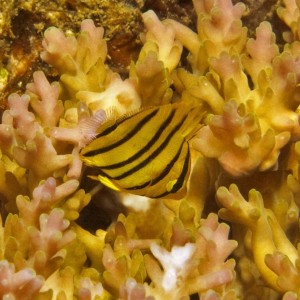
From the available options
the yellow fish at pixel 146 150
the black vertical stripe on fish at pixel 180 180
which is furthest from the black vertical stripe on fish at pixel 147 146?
the black vertical stripe on fish at pixel 180 180

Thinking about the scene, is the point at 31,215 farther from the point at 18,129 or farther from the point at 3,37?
the point at 3,37

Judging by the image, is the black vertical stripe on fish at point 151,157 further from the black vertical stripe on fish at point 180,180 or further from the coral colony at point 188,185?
the coral colony at point 188,185

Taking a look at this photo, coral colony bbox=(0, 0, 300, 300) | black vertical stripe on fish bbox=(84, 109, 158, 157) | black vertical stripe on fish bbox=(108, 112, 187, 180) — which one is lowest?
coral colony bbox=(0, 0, 300, 300)

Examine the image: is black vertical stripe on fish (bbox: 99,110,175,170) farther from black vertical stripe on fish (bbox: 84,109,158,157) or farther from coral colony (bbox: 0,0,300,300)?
coral colony (bbox: 0,0,300,300)

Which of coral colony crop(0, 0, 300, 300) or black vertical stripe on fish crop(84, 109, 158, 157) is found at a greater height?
black vertical stripe on fish crop(84, 109, 158, 157)

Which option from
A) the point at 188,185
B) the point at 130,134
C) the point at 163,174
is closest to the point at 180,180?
the point at 163,174

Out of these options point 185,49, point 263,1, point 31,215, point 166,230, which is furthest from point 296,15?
point 31,215

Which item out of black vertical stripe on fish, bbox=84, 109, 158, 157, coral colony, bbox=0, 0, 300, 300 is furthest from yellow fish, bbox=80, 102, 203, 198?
coral colony, bbox=0, 0, 300, 300
